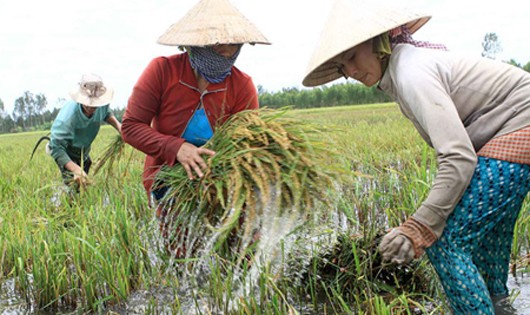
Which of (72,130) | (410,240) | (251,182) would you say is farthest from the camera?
(72,130)

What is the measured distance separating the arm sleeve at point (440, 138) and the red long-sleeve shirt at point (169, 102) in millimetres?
919

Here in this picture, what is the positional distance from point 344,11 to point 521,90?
631mm

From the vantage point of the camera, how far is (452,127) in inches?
64.1

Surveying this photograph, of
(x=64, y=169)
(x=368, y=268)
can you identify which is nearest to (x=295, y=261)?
(x=368, y=268)

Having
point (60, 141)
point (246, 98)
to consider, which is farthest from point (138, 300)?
point (60, 141)

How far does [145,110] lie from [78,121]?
83.5 inches

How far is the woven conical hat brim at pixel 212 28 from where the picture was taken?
232cm

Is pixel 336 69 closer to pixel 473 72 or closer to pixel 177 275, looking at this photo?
pixel 473 72

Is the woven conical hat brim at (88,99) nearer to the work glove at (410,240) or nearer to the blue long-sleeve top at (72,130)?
the blue long-sleeve top at (72,130)

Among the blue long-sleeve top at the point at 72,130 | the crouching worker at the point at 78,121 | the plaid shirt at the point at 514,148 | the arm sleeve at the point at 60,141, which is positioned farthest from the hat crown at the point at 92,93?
the plaid shirt at the point at 514,148

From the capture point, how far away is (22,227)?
3.09m

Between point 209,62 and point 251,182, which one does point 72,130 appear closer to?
point 209,62

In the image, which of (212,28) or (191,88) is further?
(191,88)

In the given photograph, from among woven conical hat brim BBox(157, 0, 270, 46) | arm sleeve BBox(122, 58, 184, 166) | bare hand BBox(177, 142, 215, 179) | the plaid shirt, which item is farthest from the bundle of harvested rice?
the plaid shirt
